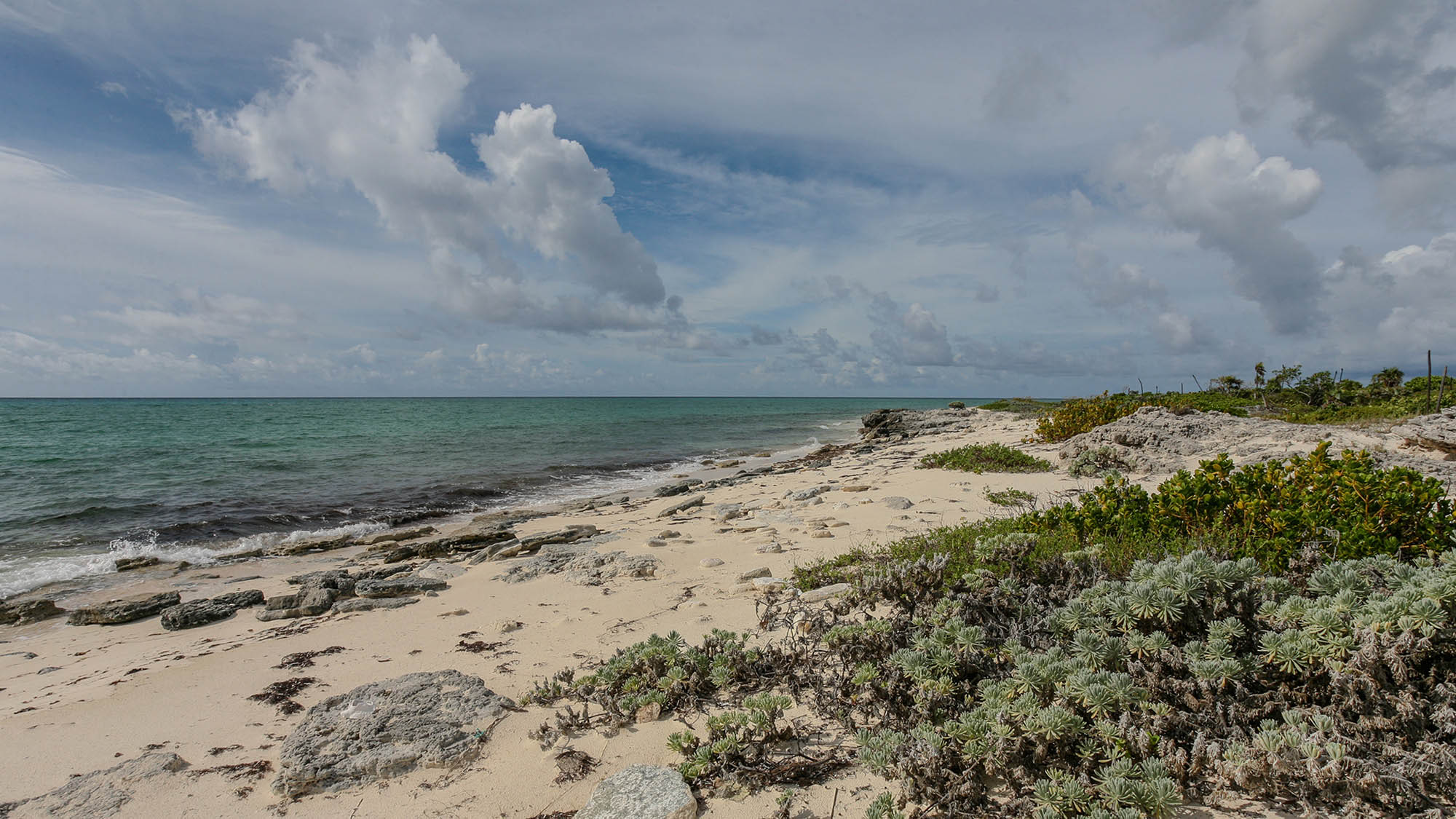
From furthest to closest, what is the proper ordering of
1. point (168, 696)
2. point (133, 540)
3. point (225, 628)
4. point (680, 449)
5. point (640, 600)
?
point (680, 449) → point (133, 540) → point (225, 628) → point (640, 600) → point (168, 696)

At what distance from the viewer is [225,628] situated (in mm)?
7445

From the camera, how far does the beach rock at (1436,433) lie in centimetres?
1046

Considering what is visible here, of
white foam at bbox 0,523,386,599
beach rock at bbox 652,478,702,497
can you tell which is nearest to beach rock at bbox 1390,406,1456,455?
beach rock at bbox 652,478,702,497

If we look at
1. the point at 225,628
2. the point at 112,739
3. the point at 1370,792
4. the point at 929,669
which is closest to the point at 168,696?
the point at 112,739

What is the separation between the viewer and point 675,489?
17.9 meters

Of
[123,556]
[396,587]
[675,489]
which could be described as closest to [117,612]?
[396,587]

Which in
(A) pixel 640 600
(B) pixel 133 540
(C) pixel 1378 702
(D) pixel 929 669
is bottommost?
(B) pixel 133 540

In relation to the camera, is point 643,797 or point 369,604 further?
point 369,604

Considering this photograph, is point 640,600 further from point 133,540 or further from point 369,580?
point 133,540

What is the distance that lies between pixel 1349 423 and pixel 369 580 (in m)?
24.2

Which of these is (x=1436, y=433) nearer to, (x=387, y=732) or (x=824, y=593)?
(x=824, y=593)

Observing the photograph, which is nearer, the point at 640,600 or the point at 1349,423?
the point at 640,600

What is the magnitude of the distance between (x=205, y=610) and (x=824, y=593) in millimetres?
8397

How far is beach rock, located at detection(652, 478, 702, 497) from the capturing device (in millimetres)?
17281
